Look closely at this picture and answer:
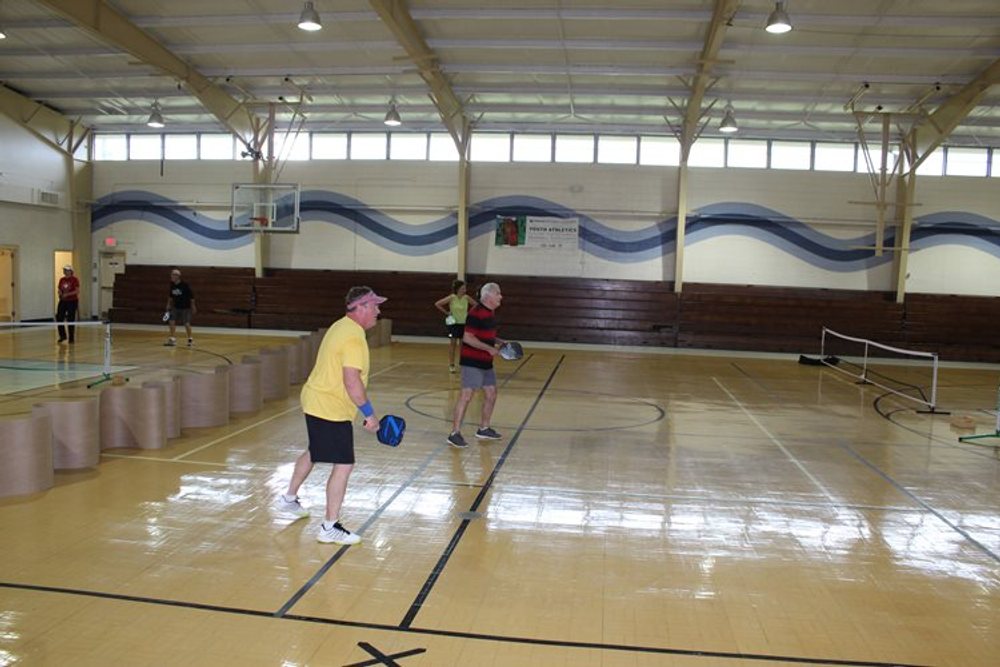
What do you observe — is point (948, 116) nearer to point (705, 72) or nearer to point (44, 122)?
point (705, 72)

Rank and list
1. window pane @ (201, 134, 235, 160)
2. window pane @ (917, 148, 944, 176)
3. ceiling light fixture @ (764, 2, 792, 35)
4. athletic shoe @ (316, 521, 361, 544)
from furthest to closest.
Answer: window pane @ (201, 134, 235, 160) → window pane @ (917, 148, 944, 176) → ceiling light fixture @ (764, 2, 792, 35) → athletic shoe @ (316, 521, 361, 544)

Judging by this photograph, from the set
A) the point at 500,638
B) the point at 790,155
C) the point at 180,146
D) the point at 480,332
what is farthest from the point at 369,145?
the point at 500,638

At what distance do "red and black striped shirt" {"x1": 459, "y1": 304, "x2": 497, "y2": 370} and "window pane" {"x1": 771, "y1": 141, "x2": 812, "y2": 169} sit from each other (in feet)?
59.6

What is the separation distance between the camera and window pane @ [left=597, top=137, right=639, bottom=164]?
2372cm

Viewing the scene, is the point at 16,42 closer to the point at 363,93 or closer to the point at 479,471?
the point at 363,93

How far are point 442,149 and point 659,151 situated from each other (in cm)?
702

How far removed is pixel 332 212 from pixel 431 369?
1111cm

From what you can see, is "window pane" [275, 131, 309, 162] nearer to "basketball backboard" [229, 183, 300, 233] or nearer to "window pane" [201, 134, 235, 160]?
"window pane" [201, 134, 235, 160]

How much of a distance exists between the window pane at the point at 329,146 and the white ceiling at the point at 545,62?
786 millimetres

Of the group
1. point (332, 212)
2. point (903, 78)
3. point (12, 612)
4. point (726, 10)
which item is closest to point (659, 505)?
point (12, 612)

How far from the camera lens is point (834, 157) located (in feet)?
76.8

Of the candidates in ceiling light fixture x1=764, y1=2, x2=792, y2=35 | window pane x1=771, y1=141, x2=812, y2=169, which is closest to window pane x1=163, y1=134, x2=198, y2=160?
window pane x1=771, y1=141, x2=812, y2=169

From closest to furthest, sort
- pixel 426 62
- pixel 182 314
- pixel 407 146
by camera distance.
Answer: pixel 182 314 → pixel 426 62 → pixel 407 146

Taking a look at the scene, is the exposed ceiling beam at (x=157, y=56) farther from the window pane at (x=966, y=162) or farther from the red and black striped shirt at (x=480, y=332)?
the window pane at (x=966, y=162)
